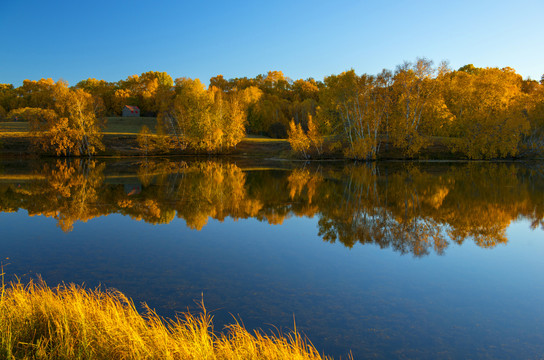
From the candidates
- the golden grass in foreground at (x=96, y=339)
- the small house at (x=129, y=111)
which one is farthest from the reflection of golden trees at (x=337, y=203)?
the small house at (x=129, y=111)

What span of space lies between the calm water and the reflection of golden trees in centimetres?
11

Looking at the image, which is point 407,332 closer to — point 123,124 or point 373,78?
point 373,78

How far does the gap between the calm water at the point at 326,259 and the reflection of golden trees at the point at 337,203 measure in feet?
0.35

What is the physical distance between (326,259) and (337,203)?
27.5ft

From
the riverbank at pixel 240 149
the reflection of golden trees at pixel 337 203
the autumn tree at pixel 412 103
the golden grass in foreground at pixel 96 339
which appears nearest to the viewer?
the golden grass in foreground at pixel 96 339

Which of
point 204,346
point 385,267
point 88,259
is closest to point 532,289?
point 385,267

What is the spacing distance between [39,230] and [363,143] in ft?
126

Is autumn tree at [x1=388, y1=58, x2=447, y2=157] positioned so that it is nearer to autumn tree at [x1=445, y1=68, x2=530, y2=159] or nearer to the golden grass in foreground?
autumn tree at [x1=445, y1=68, x2=530, y2=159]

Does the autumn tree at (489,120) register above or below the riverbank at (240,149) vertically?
above

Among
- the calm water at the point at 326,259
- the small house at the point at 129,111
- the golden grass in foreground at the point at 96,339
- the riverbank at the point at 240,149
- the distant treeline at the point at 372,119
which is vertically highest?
→ the small house at the point at 129,111

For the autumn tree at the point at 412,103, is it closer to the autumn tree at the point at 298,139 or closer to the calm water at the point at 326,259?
the autumn tree at the point at 298,139

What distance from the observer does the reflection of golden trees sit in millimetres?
12977

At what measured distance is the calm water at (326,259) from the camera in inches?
251

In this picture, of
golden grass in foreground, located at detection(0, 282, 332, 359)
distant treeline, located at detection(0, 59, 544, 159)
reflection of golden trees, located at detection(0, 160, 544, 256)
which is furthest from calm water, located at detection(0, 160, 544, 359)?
distant treeline, located at detection(0, 59, 544, 159)
